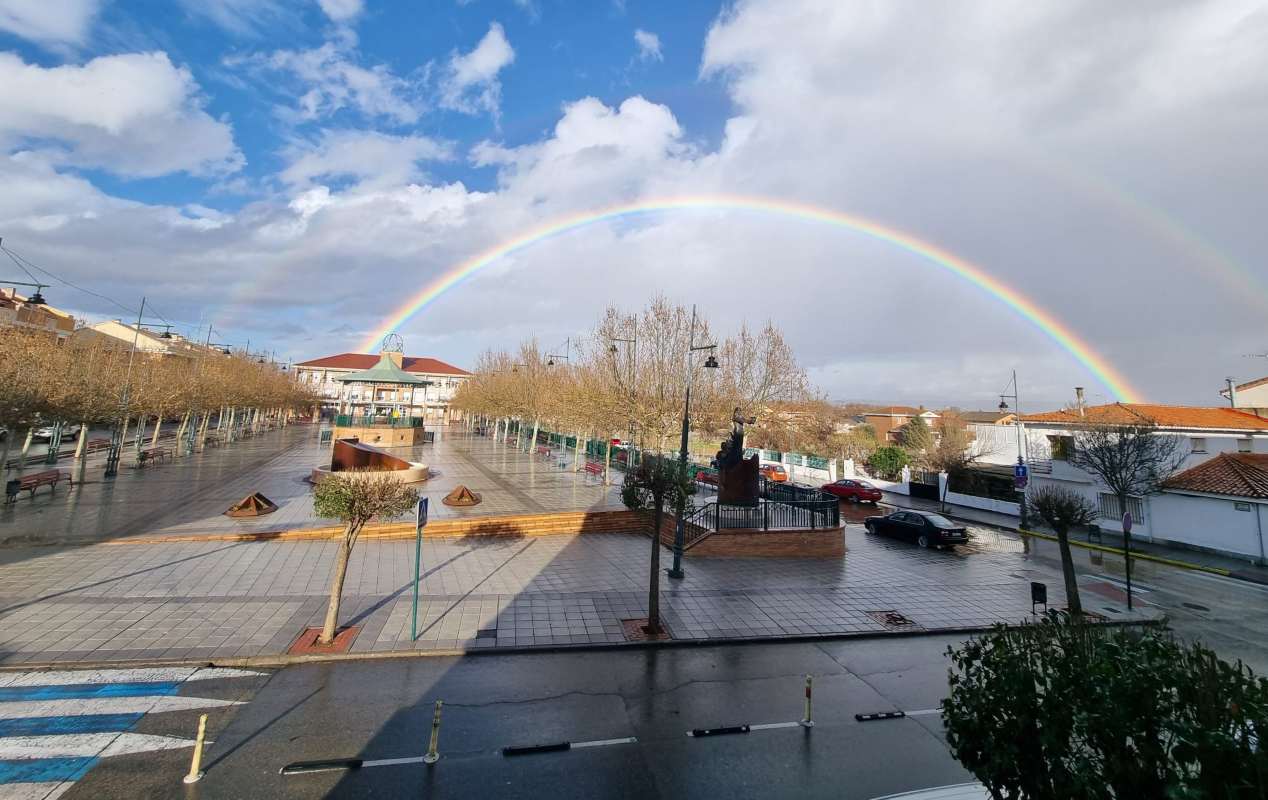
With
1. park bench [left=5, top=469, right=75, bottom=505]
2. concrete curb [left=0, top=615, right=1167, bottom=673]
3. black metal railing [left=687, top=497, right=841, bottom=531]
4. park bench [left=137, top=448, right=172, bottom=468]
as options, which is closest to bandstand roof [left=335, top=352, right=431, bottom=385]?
park bench [left=137, top=448, right=172, bottom=468]

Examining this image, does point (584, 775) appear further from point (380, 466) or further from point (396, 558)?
point (380, 466)

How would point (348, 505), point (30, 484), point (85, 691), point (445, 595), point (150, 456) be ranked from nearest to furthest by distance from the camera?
point (85, 691)
point (348, 505)
point (445, 595)
point (30, 484)
point (150, 456)

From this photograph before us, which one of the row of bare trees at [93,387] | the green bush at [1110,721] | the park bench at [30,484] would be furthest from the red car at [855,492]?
the row of bare trees at [93,387]

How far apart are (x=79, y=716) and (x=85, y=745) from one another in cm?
87

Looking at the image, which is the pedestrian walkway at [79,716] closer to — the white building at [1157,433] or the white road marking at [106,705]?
the white road marking at [106,705]

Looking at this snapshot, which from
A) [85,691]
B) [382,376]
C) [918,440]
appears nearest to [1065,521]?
[85,691]

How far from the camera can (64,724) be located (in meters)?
6.21

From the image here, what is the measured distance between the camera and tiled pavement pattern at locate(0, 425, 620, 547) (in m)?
15.3

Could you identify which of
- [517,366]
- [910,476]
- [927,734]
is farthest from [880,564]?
[517,366]

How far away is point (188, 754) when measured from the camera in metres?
5.75

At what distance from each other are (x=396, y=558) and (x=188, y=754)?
823 centimetres

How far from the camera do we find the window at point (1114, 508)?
2195cm

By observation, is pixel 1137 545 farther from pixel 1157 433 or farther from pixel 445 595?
pixel 445 595

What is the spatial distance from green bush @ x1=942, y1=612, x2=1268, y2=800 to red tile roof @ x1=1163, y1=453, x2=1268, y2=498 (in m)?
23.5
